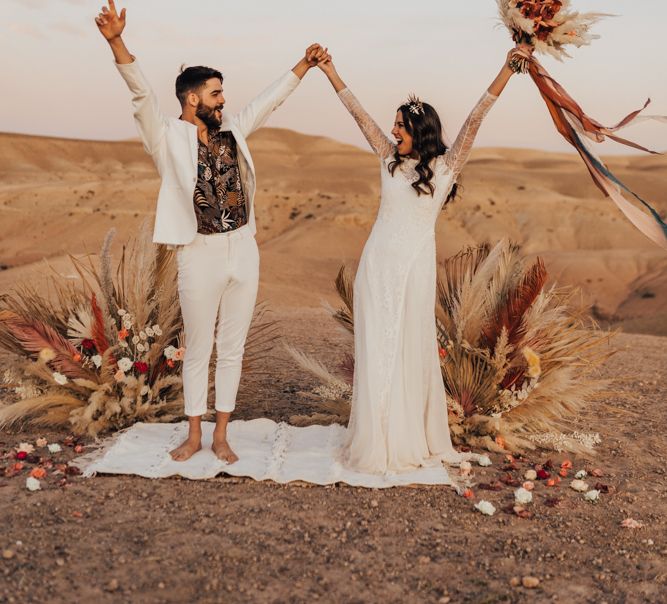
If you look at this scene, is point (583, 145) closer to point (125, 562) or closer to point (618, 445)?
point (618, 445)

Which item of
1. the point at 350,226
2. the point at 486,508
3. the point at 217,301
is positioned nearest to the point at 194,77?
the point at 217,301

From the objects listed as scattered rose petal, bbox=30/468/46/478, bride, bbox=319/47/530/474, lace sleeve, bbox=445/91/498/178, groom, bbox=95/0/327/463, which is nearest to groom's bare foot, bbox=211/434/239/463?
groom, bbox=95/0/327/463

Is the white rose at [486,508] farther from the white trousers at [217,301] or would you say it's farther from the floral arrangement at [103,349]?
the floral arrangement at [103,349]

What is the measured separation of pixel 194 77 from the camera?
4.47m

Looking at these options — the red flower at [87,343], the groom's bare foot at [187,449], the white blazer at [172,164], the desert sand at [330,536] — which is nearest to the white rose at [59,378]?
the red flower at [87,343]

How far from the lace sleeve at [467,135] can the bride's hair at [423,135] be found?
0.33ft

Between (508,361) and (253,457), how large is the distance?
5.83 ft

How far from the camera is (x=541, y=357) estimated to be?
5.49 meters

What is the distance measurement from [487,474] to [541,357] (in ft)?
3.15

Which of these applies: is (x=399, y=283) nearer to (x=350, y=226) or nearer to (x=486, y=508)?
(x=486, y=508)

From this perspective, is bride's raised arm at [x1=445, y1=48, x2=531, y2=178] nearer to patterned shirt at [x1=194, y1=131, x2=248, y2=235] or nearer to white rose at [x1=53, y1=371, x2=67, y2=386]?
patterned shirt at [x1=194, y1=131, x2=248, y2=235]

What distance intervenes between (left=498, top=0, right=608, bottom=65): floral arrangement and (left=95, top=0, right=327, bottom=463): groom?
115 centimetres

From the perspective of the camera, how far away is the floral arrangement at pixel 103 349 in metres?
5.49

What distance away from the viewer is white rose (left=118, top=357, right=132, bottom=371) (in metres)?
5.39
